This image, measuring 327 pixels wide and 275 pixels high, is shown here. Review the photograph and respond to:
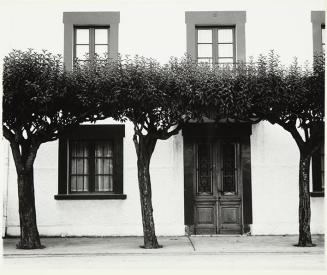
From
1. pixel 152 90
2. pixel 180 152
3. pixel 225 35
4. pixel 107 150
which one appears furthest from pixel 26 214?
pixel 225 35

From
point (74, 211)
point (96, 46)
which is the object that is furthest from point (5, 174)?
point (96, 46)

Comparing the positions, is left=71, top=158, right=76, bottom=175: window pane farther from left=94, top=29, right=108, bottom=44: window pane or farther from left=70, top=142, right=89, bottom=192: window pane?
left=94, top=29, right=108, bottom=44: window pane

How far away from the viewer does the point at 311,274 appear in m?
8.46

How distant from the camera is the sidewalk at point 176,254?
9.74 m

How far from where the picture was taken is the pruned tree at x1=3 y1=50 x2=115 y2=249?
10.9m

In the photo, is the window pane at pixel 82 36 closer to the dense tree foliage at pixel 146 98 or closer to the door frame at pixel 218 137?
the dense tree foliage at pixel 146 98

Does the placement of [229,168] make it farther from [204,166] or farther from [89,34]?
[89,34]

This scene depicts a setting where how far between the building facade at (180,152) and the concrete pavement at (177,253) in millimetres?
723

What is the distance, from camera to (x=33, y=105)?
36.8 ft

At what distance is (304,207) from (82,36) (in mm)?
7557

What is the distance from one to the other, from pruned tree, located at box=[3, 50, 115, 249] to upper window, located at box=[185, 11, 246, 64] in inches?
157

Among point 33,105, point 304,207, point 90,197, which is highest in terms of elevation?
point 33,105

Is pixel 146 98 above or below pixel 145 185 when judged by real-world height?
above

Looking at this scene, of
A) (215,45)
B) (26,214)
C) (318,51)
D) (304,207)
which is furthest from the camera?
(215,45)
